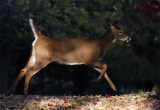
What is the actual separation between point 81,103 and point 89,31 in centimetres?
605

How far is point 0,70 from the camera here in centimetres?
1574

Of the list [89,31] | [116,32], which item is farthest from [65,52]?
[89,31]

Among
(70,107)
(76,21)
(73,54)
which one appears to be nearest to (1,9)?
(76,21)

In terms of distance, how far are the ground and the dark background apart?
162cm

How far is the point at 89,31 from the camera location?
1316 cm

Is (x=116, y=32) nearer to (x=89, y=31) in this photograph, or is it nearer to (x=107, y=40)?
(x=107, y=40)

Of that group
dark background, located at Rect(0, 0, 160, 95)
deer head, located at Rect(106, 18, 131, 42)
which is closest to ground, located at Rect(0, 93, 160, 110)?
deer head, located at Rect(106, 18, 131, 42)

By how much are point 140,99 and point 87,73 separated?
7257 millimetres

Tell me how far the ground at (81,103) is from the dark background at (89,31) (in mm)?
1620

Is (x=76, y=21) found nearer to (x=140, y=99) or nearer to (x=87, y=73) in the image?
(x=87, y=73)

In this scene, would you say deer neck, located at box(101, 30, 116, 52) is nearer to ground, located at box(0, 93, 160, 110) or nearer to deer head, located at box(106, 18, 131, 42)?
deer head, located at box(106, 18, 131, 42)

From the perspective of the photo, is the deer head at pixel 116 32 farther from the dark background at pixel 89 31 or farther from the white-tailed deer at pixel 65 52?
the dark background at pixel 89 31

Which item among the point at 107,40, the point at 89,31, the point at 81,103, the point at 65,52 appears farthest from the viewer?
the point at 89,31

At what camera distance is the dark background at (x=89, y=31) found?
1177 centimetres
